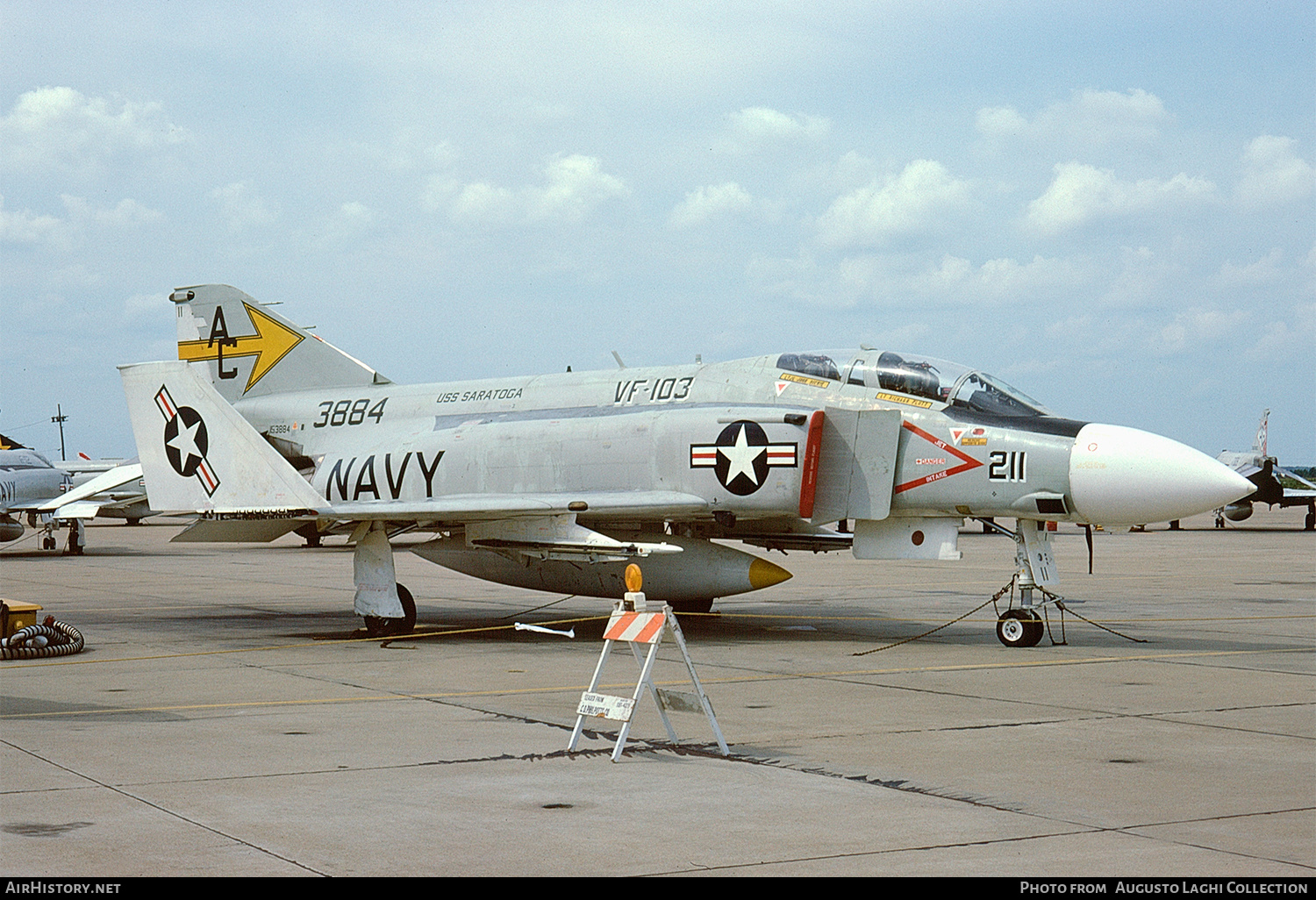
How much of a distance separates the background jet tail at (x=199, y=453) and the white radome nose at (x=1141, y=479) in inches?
293

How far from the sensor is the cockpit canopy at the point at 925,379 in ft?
42.5

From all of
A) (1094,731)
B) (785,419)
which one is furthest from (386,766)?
(785,419)

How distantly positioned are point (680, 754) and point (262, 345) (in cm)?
1244

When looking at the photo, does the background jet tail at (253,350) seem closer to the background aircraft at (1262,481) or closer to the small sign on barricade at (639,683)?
the small sign on barricade at (639,683)

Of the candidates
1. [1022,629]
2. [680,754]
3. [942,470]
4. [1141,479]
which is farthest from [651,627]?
[1022,629]

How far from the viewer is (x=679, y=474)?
45.0 feet

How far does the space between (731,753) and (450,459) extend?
8293mm

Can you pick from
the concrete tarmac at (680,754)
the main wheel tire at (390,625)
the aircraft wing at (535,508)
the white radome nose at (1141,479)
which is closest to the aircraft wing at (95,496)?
the concrete tarmac at (680,754)

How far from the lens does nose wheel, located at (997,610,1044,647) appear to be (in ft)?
41.6

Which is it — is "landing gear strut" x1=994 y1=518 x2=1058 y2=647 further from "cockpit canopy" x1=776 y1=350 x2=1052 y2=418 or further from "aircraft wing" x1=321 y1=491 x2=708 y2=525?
"aircraft wing" x1=321 y1=491 x2=708 y2=525

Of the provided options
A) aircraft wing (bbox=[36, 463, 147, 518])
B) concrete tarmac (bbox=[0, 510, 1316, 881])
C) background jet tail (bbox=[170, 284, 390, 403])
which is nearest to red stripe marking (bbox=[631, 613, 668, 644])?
concrete tarmac (bbox=[0, 510, 1316, 881])

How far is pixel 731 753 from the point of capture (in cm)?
741

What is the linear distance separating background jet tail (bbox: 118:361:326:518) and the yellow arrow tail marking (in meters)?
3.34

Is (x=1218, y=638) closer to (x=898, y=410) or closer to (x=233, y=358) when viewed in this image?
(x=898, y=410)
